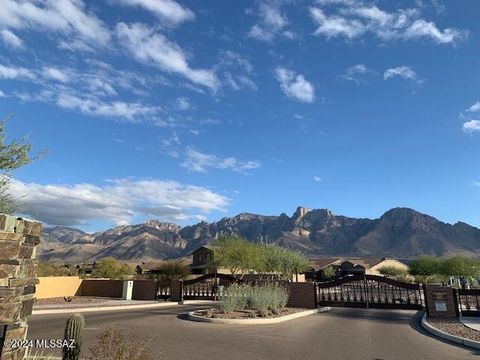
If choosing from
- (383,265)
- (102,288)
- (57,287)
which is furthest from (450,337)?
(383,265)

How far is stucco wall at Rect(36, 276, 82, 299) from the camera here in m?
33.5

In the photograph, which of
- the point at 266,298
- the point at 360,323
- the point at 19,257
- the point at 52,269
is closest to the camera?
the point at 19,257

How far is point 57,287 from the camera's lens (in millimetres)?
34531

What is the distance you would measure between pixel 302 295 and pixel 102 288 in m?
18.8

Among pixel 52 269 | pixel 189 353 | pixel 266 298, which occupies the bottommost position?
pixel 189 353

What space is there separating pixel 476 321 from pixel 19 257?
18274mm

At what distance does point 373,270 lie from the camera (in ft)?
300

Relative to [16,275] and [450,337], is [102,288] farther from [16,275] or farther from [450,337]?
[16,275]

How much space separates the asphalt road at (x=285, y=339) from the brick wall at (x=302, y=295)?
639cm

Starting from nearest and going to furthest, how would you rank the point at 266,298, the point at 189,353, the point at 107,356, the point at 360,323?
the point at 107,356, the point at 189,353, the point at 360,323, the point at 266,298

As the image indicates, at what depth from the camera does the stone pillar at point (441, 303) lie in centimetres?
2019

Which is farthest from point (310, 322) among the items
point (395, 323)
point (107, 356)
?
point (107, 356)

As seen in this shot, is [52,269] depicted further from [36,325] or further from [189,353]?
[189,353]

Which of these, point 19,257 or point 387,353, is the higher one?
point 19,257
